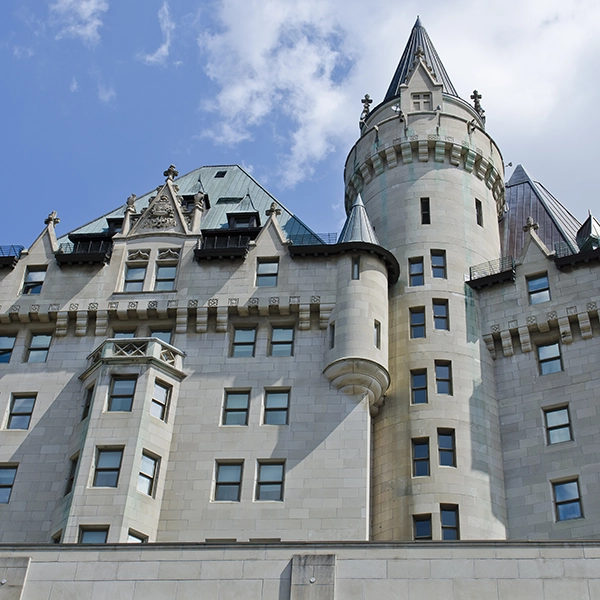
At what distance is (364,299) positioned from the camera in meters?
43.1

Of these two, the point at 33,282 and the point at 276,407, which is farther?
the point at 33,282

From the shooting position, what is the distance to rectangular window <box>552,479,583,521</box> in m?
37.9

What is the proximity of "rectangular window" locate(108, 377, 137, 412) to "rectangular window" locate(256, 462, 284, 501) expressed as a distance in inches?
243

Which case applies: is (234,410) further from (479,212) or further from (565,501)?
(479,212)

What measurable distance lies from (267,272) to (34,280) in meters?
11.7

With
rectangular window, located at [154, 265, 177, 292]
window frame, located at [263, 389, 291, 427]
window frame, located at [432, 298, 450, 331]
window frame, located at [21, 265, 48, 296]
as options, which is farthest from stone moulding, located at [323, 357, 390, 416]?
window frame, located at [21, 265, 48, 296]

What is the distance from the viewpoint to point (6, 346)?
4512cm

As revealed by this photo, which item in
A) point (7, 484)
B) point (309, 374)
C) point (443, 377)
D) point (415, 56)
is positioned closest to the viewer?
point (7, 484)

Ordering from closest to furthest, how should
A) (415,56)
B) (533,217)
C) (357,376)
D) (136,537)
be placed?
(136,537) → (357,376) → (533,217) → (415,56)

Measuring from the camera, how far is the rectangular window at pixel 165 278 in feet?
152

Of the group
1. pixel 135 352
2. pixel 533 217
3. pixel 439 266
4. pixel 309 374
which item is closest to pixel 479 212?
pixel 439 266

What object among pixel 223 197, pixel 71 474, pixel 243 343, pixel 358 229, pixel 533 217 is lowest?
pixel 71 474

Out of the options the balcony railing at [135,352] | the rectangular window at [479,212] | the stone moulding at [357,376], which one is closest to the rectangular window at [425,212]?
the rectangular window at [479,212]

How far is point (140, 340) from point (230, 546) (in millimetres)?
15151
